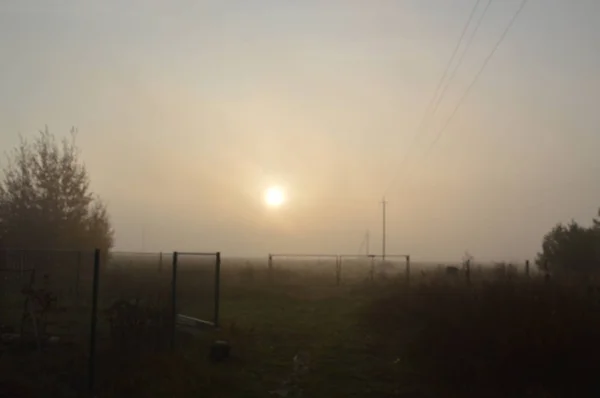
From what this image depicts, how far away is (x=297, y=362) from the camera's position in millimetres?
12820

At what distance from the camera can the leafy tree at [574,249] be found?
37.2 meters

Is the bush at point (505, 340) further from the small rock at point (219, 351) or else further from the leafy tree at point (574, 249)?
the leafy tree at point (574, 249)

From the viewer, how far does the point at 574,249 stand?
1495 inches

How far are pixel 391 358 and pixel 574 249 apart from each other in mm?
29396

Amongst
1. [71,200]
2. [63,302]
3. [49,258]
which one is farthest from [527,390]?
[71,200]

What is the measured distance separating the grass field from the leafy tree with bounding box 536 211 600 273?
22.3 metres

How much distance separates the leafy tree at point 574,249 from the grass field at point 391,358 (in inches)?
878

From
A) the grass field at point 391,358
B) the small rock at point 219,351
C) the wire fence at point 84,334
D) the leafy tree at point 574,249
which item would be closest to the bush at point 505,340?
the grass field at point 391,358

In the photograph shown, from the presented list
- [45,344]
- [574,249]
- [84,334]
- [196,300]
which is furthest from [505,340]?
[574,249]

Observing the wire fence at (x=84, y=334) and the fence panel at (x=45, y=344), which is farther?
the wire fence at (x=84, y=334)

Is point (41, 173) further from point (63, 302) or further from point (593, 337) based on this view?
point (593, 337)

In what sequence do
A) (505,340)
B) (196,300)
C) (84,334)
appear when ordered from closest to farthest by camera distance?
(505,340) → (84,334) → (196,300)

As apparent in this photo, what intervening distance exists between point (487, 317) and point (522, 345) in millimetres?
2426

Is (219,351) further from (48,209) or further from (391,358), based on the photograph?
(48,209)
